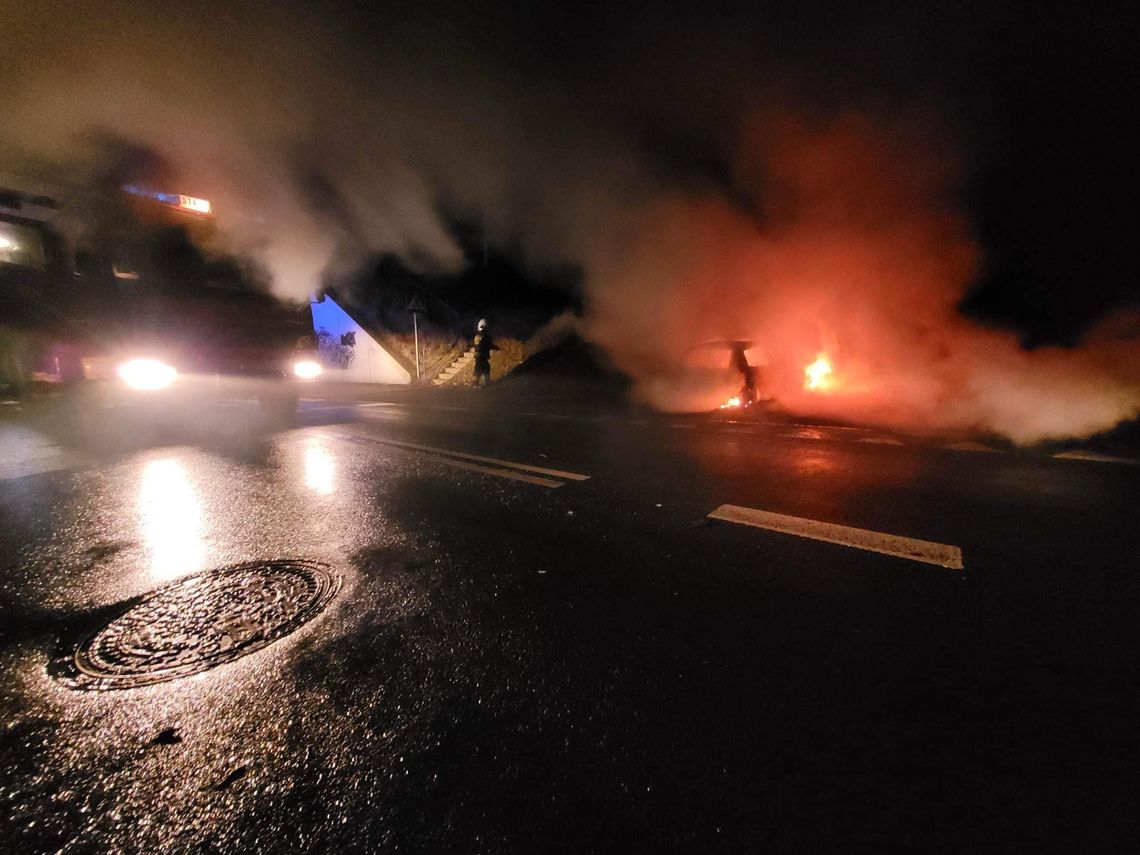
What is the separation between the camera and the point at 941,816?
1.14 m

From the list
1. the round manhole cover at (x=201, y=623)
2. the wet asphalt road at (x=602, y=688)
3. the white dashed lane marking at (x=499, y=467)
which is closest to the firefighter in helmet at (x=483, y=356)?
the white dashed lane marking at (x=499, y=467)

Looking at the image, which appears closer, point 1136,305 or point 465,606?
point 465,606

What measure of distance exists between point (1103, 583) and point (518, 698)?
2886 mm

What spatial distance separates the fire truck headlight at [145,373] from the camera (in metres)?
6.58

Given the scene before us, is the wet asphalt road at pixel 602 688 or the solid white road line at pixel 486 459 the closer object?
the wet asphalt road at pixel 602 688

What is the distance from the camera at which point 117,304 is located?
21.6 ft

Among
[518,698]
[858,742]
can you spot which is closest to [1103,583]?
[858,742]

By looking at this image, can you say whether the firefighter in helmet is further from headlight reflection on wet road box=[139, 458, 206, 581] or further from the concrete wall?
headlight reflection on wet road box=[139, 458, 206, 581]

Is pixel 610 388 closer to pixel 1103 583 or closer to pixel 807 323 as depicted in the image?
pixel 807 323

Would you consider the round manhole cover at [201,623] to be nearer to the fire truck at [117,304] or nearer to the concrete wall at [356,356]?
the fire truck at [117,304]

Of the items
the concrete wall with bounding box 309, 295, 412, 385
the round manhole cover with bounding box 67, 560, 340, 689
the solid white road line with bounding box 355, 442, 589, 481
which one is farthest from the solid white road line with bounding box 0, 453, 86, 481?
the concrete wall with bounding box 309, 295, 412, 385

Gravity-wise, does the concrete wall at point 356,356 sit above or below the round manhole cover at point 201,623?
above

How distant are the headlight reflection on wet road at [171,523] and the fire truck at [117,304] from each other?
3.08 metres

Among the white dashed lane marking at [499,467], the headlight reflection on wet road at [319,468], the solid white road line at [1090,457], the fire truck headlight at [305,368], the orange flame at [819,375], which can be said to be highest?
the orange flame at [819,375]
